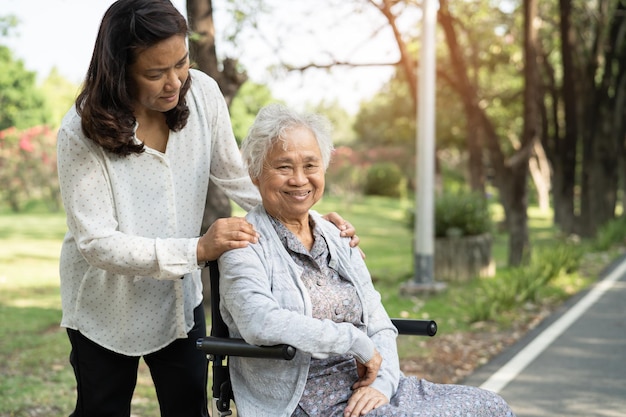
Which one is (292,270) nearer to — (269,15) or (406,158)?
(269,15)

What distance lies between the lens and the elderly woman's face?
3.07m

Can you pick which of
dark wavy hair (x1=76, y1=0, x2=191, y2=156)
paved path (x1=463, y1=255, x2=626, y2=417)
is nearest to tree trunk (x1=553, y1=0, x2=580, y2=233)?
paved path (x1=463, y1=255, x2=626, y2=417)

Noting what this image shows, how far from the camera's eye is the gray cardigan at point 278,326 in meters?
2.78

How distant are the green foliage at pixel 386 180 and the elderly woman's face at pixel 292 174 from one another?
39088 mm

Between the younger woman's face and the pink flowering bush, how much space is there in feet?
71.4

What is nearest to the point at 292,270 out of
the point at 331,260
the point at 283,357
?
the point at 331,260

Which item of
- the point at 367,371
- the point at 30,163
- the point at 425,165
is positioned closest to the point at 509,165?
the point at 425,165

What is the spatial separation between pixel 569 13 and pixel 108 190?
14478mm

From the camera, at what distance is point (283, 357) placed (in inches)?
106

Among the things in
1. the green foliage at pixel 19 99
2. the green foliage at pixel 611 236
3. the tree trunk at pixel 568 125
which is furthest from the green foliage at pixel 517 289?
the green foliage at pixel 19 99

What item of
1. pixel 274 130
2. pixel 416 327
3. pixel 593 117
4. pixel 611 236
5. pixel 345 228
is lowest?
pixel 611 236

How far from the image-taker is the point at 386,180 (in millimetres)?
42531

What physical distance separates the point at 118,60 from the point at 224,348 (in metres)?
1.01

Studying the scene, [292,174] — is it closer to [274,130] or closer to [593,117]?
[274,130]
